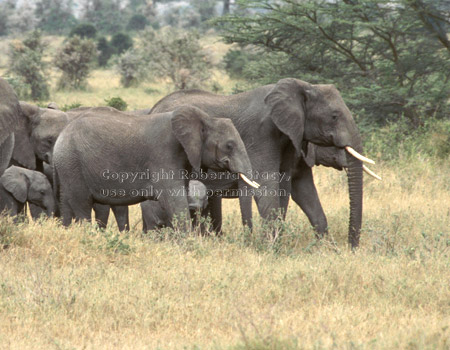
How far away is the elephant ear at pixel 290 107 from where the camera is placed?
26.4 ft

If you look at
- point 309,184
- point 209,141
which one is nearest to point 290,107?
point 209,141

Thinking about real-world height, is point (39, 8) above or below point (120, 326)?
below

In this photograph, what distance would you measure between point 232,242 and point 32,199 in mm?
2661

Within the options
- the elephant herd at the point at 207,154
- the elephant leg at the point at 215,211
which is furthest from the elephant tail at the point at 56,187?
the elephant leg at the point at 215,211

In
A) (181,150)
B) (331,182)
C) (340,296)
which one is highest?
(181,150)

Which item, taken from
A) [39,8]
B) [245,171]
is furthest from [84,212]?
[39,8]

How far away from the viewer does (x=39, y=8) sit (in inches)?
2798

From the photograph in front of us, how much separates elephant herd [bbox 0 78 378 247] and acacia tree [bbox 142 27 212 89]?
19.1m

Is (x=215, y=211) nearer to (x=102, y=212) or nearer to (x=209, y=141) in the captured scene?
(x=102, y=212)

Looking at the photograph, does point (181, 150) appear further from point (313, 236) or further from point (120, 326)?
point (120, 326)

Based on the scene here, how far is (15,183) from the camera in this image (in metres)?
8.89

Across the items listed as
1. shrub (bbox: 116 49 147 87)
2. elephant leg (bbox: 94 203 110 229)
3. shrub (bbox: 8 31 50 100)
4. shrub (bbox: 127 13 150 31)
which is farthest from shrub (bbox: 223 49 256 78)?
shrub (bbox: 127 13 150 31)

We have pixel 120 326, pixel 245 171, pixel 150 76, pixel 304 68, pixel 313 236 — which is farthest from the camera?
pixel 150 76

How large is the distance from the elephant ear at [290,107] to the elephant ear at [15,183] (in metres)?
2.97
